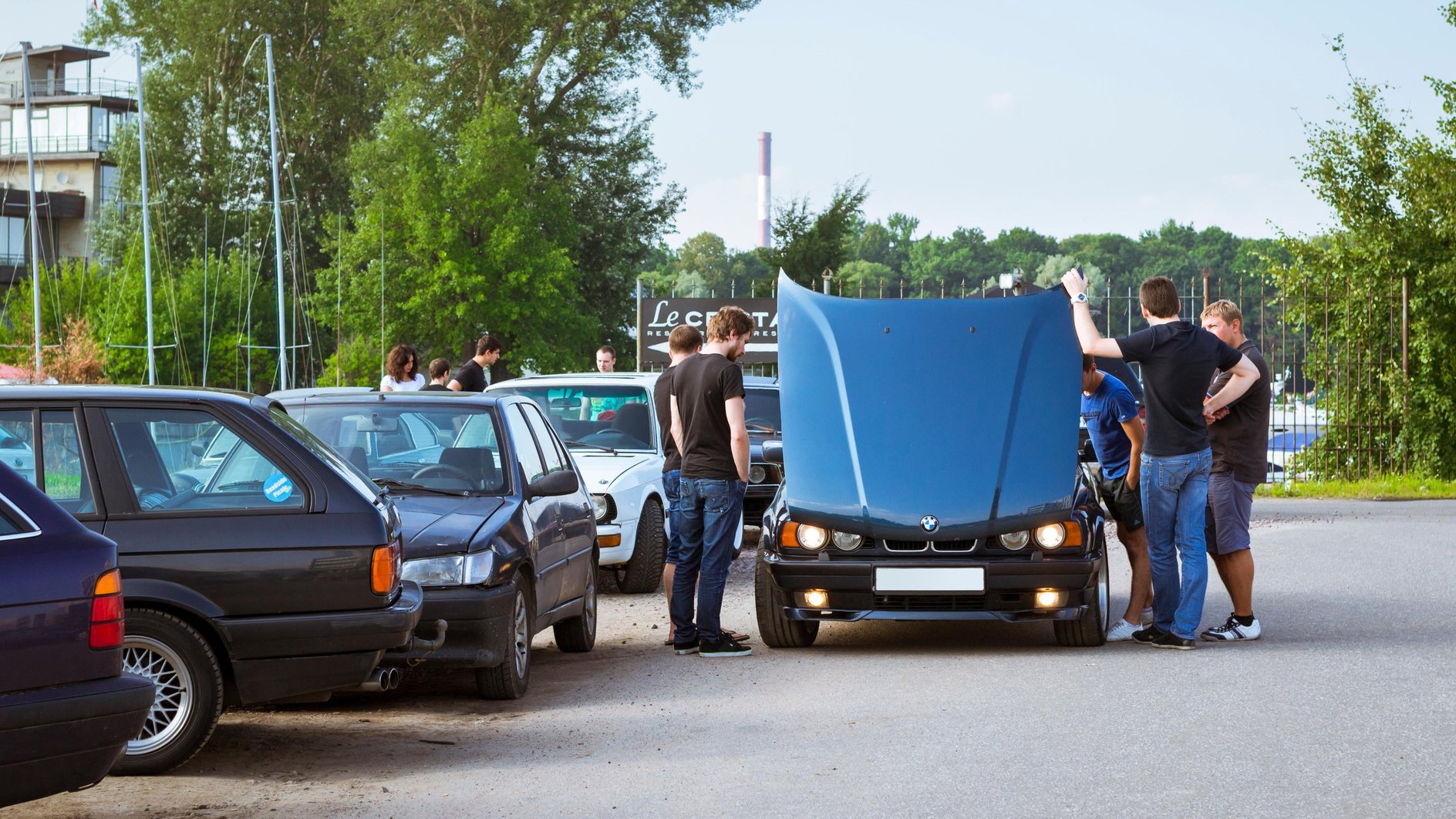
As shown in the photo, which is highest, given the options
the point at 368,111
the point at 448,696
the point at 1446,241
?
the point at 368,111

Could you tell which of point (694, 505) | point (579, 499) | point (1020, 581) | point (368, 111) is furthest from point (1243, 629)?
point (368, 111)

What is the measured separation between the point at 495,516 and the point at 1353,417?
64.4 feet

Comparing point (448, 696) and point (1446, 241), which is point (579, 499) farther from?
point (1446, 241)

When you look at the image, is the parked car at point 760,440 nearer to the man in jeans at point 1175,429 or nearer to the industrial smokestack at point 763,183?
the man in jeans at point 1175,429

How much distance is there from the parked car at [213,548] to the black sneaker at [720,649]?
336 centimetres

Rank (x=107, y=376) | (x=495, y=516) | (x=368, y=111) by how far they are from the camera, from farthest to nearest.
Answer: (x=368, y=111)
(x=107, y=376)
(x=495, y=516)

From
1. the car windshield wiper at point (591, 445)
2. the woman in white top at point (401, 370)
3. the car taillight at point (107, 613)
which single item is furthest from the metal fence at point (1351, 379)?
the car taillight at point (107, 613)

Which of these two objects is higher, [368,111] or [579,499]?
[368,111]

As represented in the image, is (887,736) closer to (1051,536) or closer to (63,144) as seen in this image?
(1051,536)

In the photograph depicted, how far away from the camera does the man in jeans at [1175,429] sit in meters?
9.57

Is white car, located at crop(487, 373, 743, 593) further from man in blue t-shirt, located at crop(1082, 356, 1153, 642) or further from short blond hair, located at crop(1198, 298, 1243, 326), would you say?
short blond hair, located at crop(1198, 298, 1243, 326)

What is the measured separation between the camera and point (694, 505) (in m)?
9.89

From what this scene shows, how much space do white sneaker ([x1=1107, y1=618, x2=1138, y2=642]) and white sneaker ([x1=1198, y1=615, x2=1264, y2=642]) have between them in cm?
44

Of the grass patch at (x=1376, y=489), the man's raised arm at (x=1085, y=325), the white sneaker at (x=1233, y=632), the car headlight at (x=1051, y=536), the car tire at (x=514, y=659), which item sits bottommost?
the grass patch at (x=1376, y=489)
